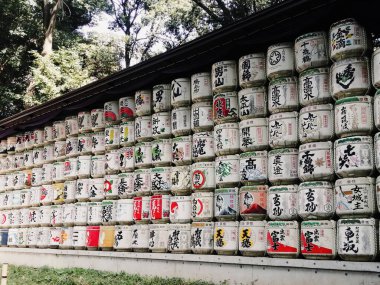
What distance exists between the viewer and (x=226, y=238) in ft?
22.1

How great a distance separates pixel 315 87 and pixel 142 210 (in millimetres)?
3662

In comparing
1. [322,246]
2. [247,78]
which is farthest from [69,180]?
[322,246]

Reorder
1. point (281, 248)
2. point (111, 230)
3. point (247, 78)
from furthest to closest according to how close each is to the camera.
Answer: point (111, 230), point (247, 78), point (281, 248)

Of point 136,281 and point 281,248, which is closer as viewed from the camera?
point 281,248

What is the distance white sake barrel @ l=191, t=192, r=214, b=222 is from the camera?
7.08 meters

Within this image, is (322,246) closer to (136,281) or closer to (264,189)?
(264,189)

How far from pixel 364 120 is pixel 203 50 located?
277 centimetres

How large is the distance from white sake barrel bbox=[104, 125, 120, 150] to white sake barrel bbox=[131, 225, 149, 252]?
1.69m

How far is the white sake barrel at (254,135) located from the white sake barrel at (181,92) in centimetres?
141

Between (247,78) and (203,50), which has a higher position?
(203,50)

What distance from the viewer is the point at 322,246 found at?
568 centimetres

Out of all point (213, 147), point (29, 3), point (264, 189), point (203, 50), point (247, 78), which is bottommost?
point (264, 189)

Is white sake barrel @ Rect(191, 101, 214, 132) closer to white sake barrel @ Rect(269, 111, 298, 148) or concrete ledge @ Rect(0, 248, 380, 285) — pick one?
white sake barrel @ Rect(269, 111, 298, 148)

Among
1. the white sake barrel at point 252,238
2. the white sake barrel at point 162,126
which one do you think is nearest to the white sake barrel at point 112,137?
the white sake barrel at point 162,126
